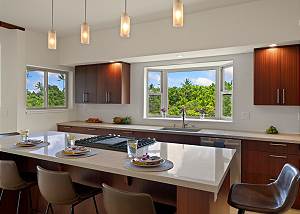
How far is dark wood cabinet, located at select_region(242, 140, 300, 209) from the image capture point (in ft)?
10.1

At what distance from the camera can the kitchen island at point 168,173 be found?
1.44m

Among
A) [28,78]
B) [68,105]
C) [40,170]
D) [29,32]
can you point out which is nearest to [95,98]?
[68,105]

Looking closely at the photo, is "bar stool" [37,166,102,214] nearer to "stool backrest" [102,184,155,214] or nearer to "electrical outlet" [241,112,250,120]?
"stool backrest" [102,184,155,214]

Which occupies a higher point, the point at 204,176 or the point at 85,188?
the point at 204,176

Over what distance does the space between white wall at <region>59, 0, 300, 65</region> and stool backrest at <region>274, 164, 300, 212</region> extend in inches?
80.1

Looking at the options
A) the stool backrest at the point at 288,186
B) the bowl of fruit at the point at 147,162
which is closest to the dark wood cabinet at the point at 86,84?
the bowl of fruit at the point at 147,162

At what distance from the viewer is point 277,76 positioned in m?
3.40

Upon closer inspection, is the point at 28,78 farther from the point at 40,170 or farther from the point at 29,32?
the point at 40,170

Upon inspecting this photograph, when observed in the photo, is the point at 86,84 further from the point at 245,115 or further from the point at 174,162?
the point at 174,162

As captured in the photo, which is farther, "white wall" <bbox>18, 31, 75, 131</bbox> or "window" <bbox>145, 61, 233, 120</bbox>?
"white wall" <bbox>18, 31, 75, 131</bbox>

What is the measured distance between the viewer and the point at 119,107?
5.25m

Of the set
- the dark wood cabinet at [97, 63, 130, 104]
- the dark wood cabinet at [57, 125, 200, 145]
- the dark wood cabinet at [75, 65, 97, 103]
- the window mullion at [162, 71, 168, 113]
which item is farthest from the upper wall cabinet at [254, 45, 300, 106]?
the dark wood cabinet at [75, 65, 97, 103]

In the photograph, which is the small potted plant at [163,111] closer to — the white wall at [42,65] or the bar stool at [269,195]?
the white wall at [42,65]

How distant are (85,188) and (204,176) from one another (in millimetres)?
1108
